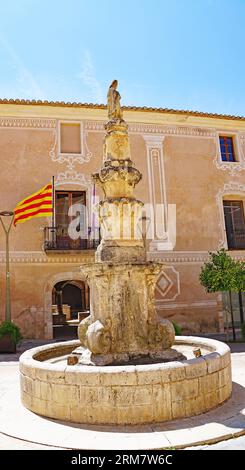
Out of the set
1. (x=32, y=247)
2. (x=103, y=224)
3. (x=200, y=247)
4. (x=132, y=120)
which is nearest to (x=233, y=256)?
(x=200, y=247)

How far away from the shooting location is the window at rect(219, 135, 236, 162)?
1639cm

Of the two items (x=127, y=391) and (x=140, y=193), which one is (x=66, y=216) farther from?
(x=127, y=391)

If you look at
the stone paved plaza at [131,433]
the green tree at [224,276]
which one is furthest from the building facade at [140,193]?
the stone paved plaza at [131,433]

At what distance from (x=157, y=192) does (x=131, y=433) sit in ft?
39.9

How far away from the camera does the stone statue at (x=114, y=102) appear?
595 cm

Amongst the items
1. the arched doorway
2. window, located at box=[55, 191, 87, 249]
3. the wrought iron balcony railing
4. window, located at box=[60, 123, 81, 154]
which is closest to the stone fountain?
window, located at box=[55, 191, 87, 249]

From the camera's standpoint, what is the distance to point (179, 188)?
600 inches

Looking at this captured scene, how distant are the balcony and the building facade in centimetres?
4

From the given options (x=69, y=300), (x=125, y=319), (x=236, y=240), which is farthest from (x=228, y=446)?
(x=69, y=300)

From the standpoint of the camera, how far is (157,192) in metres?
15.0

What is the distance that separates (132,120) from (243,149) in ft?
18.4

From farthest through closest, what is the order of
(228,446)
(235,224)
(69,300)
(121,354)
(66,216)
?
1. (69,300)
2. (235,224)
3. (66,216)
4. (121,354)
5. (228,446)

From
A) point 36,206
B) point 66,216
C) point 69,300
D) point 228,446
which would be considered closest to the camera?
point 228,446
